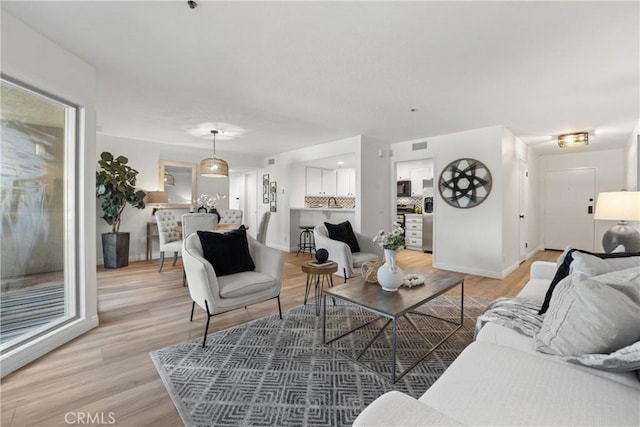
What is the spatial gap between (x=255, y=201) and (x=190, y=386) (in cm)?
636

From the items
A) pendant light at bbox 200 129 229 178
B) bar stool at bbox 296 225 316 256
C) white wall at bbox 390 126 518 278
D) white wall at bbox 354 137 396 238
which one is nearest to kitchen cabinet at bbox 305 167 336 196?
bar stool at bbox 296 225 316 256

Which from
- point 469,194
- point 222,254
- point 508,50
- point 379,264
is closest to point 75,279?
point 222,254

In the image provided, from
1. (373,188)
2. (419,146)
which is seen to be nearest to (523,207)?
(419,146)

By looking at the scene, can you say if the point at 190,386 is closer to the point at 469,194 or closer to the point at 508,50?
the point at 508,50

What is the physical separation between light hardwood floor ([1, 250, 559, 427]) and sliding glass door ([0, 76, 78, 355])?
1.19 ft

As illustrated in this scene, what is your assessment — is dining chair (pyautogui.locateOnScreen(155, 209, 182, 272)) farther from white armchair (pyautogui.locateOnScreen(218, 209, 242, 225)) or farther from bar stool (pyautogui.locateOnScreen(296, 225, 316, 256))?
bar stool (pyautogui.locateOnScreen(296, 225, 316, 256))

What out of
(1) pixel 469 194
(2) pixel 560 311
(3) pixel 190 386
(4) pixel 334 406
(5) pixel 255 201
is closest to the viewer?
(2) pixel 560 311

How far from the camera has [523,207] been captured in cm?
545

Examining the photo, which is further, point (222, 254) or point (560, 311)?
point (222, 254)

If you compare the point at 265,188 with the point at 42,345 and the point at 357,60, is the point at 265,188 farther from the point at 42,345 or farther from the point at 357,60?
the point at 42,345

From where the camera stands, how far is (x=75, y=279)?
8.40 ft

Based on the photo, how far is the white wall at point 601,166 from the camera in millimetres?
5945

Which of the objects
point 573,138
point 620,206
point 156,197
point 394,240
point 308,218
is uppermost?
point 573,138

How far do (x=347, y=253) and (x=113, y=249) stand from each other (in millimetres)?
4059
